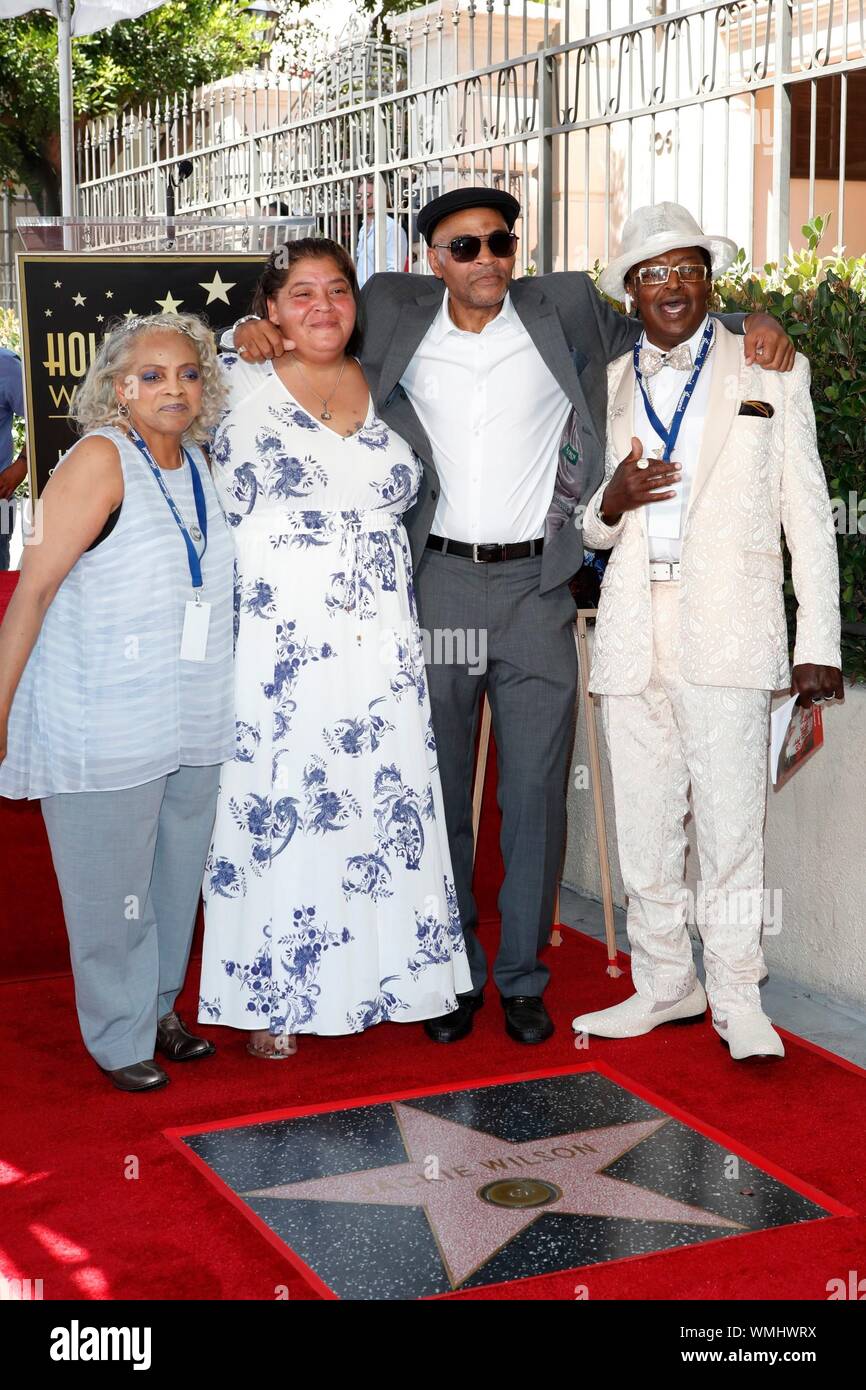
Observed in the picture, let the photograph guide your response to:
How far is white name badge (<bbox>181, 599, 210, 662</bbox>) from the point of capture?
3734 millimetres

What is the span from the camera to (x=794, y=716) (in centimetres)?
394

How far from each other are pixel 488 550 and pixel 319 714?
62 cm

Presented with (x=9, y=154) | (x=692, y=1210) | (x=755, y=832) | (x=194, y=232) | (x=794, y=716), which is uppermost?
(x=9, y=154)

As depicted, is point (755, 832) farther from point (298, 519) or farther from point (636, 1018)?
point (298, 519)

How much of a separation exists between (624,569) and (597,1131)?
4.54ft

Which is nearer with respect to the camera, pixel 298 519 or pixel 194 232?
pixel 298 519

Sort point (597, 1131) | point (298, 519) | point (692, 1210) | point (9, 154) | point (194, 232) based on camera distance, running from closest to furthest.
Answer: point (692, 1210), point (597, 1131), point (298, 519), point (194, 232), point (9, 154)

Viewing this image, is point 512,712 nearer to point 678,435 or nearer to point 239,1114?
point 678,435

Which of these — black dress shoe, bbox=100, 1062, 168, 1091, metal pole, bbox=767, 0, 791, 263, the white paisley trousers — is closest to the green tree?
metal pole, bbox=767, 0, 791, 263

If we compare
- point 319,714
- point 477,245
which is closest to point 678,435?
A: point 477,245

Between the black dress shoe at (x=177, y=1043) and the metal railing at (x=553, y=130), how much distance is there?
3.77 metres

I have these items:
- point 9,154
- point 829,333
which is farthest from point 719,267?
point 9,154

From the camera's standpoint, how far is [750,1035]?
3.99 meters

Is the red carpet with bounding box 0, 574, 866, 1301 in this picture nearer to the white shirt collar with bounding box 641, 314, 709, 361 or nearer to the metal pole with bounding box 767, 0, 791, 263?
the white shirt collar with bounding box 641, 314, 709, 361
